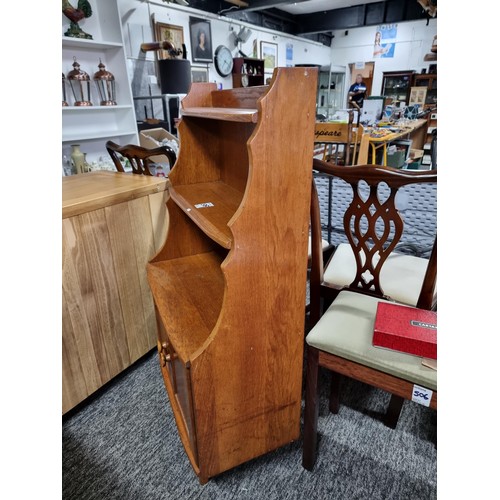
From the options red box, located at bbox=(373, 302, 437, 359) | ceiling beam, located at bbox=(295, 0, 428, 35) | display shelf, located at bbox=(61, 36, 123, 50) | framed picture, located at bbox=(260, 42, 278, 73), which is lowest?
red box, located at bbox=(373, 302, 437, 359)

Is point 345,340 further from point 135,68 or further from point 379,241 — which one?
point 135,68

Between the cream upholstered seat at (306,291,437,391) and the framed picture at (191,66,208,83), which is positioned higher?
the framed picture at (191,66,208,83)

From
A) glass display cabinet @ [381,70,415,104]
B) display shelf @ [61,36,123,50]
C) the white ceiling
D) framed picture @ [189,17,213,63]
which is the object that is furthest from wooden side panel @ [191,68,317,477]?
glass display cabinet @ [381,70,415,104]

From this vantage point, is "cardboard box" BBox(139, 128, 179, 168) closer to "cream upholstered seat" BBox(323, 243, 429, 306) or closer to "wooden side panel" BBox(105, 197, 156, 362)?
"wooden side panel" BBox(105, 197, 156, 362)

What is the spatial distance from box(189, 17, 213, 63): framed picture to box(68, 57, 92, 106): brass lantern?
2.28 metres

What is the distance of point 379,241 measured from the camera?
3.98 feet

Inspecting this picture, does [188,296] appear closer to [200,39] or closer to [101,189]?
[101,189]

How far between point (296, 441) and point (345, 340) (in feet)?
2.03

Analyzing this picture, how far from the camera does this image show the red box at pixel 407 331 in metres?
0.92

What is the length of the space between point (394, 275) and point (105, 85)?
3094 millimetres

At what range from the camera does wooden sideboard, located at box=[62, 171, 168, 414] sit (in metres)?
1.32

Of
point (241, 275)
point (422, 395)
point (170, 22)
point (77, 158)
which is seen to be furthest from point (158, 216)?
point (170, 22)

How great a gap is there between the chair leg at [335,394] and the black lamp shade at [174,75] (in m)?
3.07

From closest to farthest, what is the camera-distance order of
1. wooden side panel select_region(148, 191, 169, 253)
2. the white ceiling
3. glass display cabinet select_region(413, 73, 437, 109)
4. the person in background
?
wooden side panel select_region(148, 191, 169, 253) → the white ceiling → glass display cabinet select_region(413, 73, 437, 109) → the person in background
